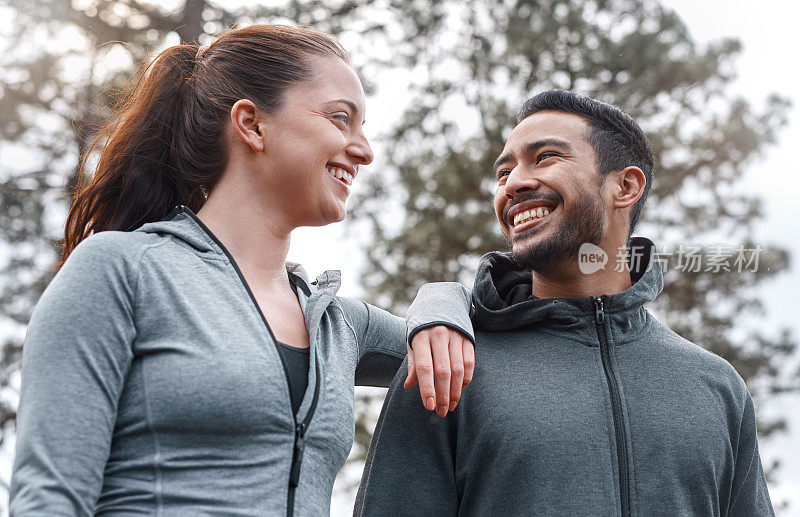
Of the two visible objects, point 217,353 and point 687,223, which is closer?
point 217,353

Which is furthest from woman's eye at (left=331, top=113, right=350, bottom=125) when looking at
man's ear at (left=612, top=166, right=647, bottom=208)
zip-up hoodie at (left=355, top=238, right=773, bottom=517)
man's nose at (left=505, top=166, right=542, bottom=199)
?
man's ear at (left=612, top=166, right=647, bottom=208)

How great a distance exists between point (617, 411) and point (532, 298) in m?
0.50

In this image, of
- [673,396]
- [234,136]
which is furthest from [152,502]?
[673,396]

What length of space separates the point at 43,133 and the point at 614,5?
6078 millimetres

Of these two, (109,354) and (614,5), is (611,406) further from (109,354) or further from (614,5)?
(614,5)

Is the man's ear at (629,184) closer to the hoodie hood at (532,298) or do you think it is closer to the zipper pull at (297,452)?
the hoodie hood at (532,298)

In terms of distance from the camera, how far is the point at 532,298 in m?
2.40

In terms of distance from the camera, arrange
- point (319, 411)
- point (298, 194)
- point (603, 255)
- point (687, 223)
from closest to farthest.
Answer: point (319, 411) < point (298, 194) < point (603, 255) < point (687, 223)

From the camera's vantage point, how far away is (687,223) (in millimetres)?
8289

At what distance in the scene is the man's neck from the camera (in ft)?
7.70

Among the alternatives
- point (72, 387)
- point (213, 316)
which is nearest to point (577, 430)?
point (213, 316)

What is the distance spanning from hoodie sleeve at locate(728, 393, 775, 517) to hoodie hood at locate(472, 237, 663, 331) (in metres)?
0.45

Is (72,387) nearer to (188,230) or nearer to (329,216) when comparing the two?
(188,230)

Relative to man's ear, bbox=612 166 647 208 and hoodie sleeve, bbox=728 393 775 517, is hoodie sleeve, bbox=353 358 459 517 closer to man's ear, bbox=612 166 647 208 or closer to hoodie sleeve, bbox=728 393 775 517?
hoodie sleeve, bbox=728 393 775 517
